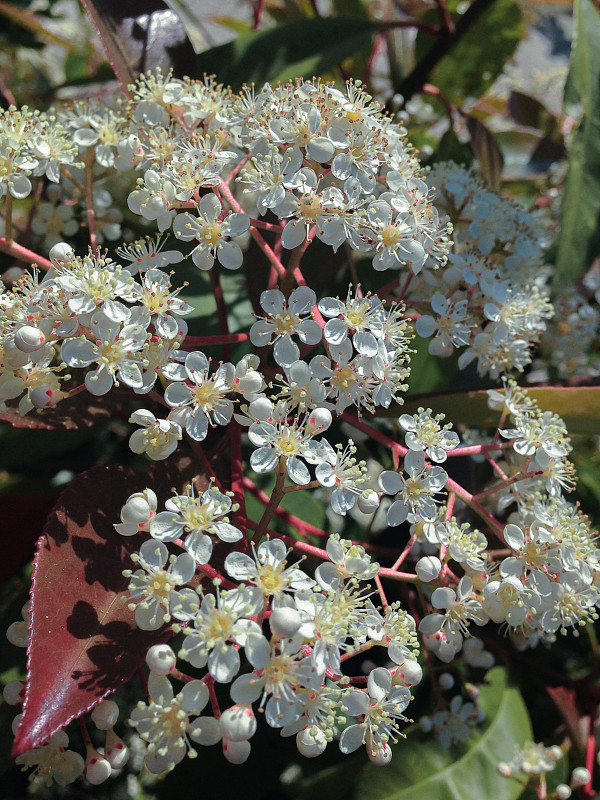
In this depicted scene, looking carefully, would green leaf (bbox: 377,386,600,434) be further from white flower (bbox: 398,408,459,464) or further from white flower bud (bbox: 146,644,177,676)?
white flower bud (bbox: 146,644,177,676)

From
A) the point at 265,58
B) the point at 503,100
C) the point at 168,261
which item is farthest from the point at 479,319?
the point at 503,100

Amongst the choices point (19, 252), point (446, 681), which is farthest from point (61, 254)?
point (446, 681)

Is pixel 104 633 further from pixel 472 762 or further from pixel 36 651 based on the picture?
pixel 472 762

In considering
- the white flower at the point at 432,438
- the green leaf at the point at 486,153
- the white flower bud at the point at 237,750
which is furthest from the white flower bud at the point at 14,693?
the green leaf at the point at 486,153

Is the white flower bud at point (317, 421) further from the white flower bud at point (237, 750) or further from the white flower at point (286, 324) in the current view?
the white flower bud at point (237, 750)

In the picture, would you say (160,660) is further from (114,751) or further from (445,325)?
(445,325)

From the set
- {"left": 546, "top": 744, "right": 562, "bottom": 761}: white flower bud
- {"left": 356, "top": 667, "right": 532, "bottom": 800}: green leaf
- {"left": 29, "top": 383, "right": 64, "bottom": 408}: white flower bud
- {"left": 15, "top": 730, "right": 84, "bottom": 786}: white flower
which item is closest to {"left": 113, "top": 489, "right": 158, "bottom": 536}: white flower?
{"left": 29, "top": 383, "right": 64, "bottom": 408}: white flower bud
